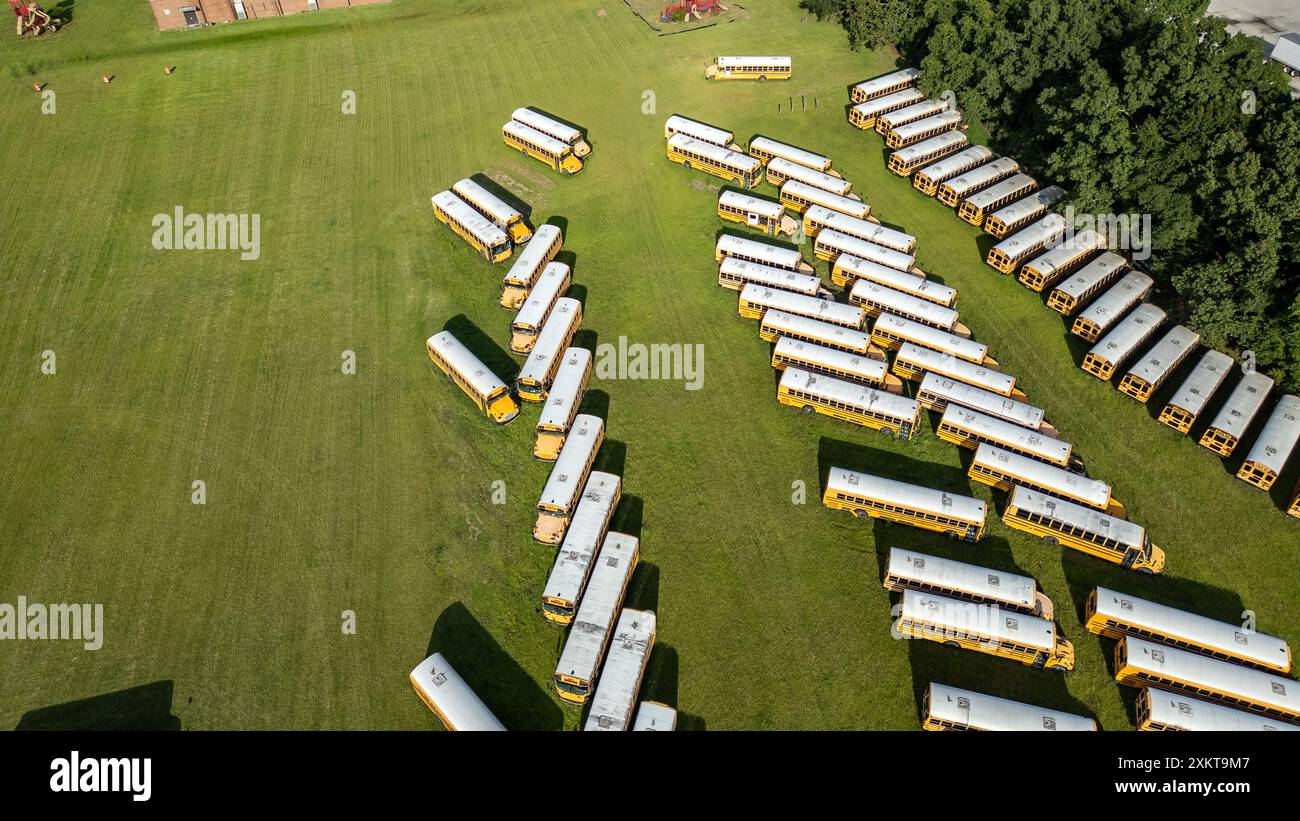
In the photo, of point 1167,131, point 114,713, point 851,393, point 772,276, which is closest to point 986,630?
point 851,393

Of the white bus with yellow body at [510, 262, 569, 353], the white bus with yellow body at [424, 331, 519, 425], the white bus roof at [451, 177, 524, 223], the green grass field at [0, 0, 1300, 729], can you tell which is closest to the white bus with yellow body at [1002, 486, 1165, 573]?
the green grass field at [0, 0, 1300, 729]

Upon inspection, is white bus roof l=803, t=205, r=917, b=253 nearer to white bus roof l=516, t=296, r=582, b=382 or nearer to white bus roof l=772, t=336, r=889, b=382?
white bus roof l=772, t=336, r=889, b=382

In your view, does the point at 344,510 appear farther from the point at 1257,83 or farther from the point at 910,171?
the point at 1257,83

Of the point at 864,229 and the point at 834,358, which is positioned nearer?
the point at 834,358

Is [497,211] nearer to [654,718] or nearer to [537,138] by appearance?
[537,138]

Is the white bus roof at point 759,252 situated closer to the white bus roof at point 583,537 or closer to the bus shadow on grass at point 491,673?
the white bus roof at point 583,537

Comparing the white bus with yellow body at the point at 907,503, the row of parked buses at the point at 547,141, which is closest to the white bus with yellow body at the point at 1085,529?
the white bus with yellow body at the point at 907,503

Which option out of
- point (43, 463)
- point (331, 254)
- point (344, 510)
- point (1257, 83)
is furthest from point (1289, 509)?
point (43, 463)
